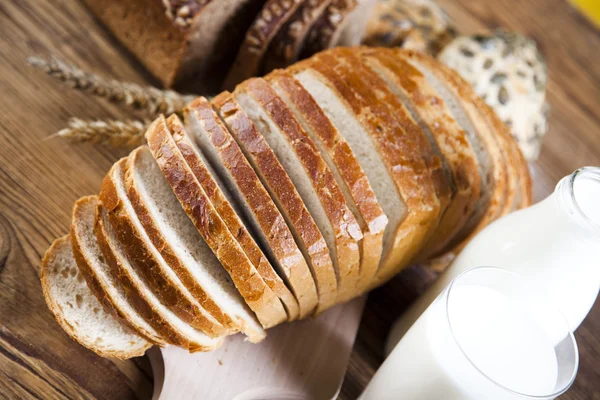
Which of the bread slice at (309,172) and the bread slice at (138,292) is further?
the bread slice at (309,172)

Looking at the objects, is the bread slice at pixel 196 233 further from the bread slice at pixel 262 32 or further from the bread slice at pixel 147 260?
the bread slice at pixel 262 32

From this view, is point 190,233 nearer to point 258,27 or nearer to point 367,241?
point 367,241

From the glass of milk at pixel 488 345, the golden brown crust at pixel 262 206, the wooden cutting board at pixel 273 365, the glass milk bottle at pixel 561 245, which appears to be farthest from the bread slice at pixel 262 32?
the glass of milk at pixel 488 345

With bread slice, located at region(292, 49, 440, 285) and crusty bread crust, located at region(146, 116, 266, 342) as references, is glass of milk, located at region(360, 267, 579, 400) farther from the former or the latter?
crusty bread crust, located at region(146, 116, 266, 342)

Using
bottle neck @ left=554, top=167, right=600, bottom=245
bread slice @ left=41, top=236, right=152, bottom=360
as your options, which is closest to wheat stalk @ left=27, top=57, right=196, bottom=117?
bread slice @ left=41, top=236, right=152, bottom=360

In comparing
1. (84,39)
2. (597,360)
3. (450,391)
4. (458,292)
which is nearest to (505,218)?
(458,292)

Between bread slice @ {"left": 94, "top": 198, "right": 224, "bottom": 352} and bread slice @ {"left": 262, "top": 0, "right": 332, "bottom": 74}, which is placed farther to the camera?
bread slice @ {"left": 262, "top": 0, "right": 332, "bottom": 74}
